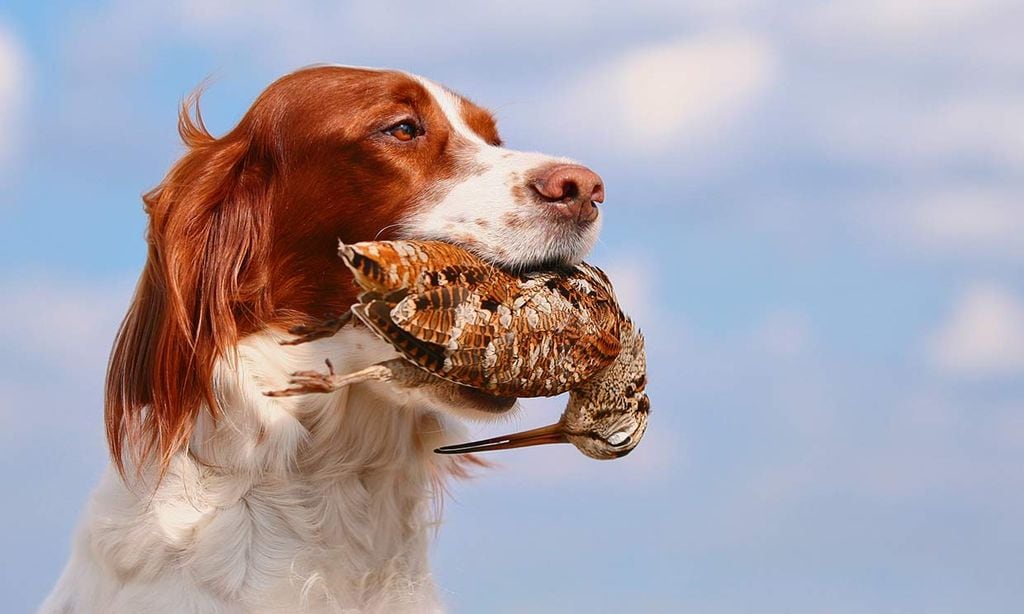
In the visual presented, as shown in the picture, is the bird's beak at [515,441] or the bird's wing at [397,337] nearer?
the bird's wing at [397,337]

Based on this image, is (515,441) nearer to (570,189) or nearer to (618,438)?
(618,438)

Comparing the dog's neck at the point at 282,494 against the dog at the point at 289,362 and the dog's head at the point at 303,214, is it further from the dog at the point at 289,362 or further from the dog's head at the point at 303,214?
the dog's head at the point at 303,214

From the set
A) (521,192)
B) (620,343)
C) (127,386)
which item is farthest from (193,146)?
(620,343)

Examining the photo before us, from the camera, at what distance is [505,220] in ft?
13.6

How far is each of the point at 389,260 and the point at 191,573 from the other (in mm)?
1280

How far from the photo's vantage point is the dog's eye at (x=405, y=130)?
14.7 feet

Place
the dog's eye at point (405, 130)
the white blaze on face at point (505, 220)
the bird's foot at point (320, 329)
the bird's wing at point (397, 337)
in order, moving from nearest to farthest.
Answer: the bird's wing at point (397, 337) → the bird's foot at point (320, 329) → the white blaze on face at point (505, 220) → the dog's eye at point (405, 130)

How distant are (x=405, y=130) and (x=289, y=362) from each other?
0.88m

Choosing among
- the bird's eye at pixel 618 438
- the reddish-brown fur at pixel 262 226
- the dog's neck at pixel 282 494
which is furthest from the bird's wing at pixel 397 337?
the bird's eye at pixel 618 438

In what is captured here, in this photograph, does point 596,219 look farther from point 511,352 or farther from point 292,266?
point 292,266

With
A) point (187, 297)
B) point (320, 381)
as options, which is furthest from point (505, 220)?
point (187, 297)

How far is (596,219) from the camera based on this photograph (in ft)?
14.0

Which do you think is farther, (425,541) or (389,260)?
(425,541)

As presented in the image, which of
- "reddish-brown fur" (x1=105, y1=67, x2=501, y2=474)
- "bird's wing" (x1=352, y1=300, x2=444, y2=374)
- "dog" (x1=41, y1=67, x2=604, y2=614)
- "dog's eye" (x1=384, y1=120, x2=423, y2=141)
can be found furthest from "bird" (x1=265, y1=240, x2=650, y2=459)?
"dog's eye" (x1=384, y1=120, x2=423, y2=141)
